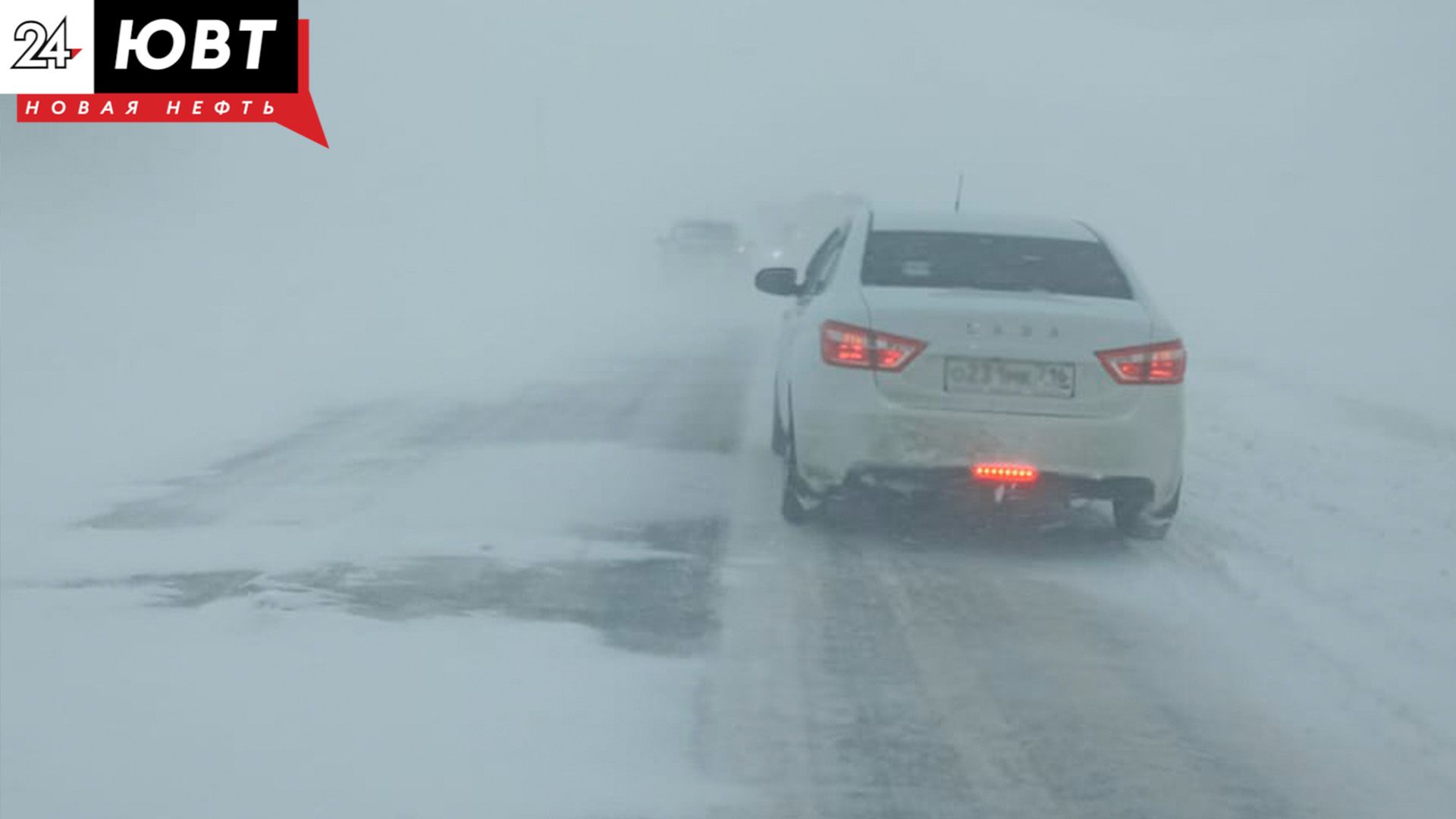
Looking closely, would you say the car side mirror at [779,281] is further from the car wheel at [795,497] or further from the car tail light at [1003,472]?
the car tail light at [1003,472]

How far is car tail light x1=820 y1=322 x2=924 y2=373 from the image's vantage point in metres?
8.83

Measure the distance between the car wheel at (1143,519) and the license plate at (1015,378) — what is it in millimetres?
662

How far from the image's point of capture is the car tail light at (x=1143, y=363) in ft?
28.8

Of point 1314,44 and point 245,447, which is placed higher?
point 1314,44

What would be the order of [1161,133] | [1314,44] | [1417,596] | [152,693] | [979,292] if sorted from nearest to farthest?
[152,693] < [1417,596] < [979,292] < [1161,133] < [1314,44]

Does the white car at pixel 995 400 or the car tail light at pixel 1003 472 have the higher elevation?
the white car at pixel 995 400

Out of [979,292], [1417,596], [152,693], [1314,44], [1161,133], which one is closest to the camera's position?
[152,693]

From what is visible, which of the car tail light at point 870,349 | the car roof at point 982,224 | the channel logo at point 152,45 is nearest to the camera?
the car tail light at point 870,349

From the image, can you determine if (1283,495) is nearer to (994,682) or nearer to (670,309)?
(994,682)

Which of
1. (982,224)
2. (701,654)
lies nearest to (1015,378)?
(982,224)

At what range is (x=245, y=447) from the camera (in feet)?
39.9

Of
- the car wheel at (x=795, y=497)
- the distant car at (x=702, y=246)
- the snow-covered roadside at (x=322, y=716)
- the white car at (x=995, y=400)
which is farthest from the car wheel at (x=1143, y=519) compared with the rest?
the distant car at (x=702, y=246)

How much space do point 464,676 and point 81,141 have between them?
50.7 metres

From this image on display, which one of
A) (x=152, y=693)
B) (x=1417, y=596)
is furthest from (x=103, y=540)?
(x=1417, y=596)
